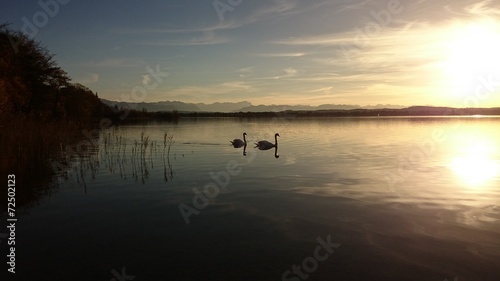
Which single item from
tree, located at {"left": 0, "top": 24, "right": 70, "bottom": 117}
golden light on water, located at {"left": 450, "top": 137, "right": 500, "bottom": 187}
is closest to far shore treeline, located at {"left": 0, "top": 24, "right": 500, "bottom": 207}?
tree, located at {"left": 0, "top": 24, "right": 70, "bottom": 117}

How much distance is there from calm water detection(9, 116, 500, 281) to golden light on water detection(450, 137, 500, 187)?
188 millimetres

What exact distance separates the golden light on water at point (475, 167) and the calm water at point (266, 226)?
188 mm

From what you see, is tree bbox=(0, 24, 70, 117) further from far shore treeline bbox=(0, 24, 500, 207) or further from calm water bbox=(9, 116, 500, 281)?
calm water bbox=(9, 116, 500, 281)

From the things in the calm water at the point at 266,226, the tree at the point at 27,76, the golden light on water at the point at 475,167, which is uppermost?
the tree at the point at 27,76

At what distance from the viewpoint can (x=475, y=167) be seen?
21094 millimetres

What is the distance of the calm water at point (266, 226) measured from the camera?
773cm

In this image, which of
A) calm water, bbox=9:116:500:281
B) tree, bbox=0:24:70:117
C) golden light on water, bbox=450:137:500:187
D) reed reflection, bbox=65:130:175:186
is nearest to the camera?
calm water, bbox=9:116:500:281

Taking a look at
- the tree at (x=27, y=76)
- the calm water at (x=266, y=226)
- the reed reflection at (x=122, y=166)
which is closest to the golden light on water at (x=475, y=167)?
the calm water at (x=266, y=226)

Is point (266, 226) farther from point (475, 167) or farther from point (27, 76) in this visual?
point (27, 76)

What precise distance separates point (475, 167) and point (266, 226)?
53.6 ft

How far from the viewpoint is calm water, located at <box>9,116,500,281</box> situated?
7730 millimetres

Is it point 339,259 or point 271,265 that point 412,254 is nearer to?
point 339,259

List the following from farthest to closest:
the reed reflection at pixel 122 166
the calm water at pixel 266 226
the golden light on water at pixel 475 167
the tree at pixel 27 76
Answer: the tree at pixel 27 76 < the reed reflection at pixel 122 166 < the golden light on water at pixel 475 167 < the calm water at pixel 266 226

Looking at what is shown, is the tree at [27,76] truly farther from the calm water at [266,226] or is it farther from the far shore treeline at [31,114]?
the calm water at [266,226]
